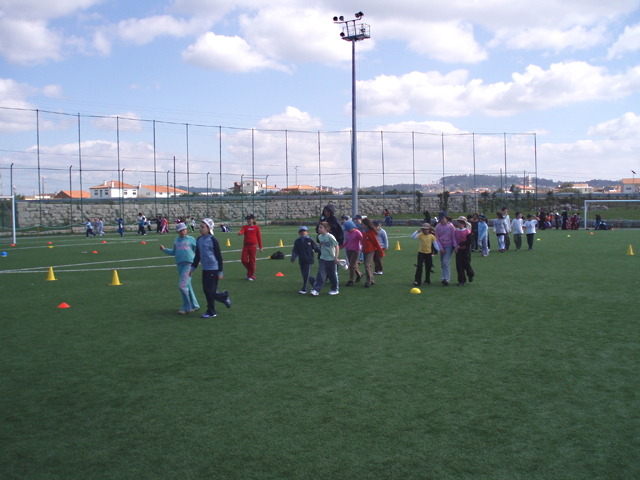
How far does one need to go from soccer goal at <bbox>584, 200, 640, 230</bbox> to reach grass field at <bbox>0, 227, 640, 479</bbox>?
34.9m

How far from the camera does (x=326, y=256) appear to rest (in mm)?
11453

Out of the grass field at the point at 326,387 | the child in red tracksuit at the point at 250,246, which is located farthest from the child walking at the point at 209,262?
the child in red tracksuit at the point at 250,246

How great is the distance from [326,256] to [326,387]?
594 cm

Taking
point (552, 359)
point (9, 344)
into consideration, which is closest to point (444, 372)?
point (552, 359)

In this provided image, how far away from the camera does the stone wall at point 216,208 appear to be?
43.5 metres

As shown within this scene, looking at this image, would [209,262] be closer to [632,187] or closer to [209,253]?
[209,253]

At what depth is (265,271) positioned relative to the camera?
16391 millimetres

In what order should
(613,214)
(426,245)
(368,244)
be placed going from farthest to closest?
(613,214)
(368,244)
(426,245)

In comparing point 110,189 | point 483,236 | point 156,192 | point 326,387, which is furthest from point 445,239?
point 156,192

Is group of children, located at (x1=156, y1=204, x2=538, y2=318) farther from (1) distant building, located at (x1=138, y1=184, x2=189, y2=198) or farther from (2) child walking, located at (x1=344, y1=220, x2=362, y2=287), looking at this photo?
(1) distant building, located at (x1=138, y1=184, x2=189, y2=198)

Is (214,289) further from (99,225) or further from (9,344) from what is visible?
(99,225)

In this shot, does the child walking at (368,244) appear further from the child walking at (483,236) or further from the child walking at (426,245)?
the child walking at (483,236)

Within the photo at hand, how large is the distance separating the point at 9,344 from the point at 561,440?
747 cm

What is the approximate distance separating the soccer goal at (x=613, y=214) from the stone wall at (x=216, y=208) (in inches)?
610
